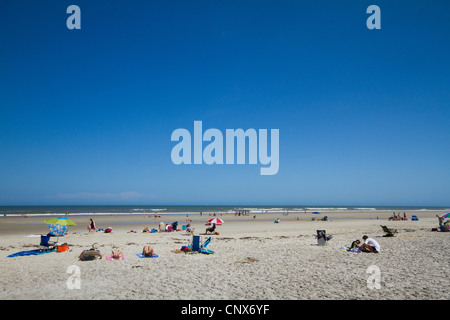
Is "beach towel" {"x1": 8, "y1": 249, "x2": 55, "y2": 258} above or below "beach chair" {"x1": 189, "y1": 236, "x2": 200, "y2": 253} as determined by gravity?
below

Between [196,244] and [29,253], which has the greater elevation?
[196,244]

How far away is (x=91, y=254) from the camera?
1109cm

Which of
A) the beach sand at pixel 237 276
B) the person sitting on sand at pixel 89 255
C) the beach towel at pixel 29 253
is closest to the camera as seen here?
the beach sand at pixel 237 276

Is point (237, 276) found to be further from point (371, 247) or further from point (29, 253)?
point (29, 253)

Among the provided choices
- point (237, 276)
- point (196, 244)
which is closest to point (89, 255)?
point (196, 244)

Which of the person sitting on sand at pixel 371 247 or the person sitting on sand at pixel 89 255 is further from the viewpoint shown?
the person sitting on sand at pixel 371 247

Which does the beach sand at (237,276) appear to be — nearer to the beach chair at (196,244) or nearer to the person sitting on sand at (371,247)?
the person sitting on sand at (371,247)

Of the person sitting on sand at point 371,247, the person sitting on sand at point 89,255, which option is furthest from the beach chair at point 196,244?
the person sitting on sand at point 371,247

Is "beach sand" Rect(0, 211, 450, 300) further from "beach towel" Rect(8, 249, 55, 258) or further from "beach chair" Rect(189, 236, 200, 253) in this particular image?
"beach chair" Rect(189, 236, 200, 253)

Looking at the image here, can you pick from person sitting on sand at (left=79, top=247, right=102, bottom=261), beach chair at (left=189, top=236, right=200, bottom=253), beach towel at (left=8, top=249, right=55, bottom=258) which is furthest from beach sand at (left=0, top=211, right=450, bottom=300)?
beach chair at (left=189, top=236, right=200, bottom=253)
